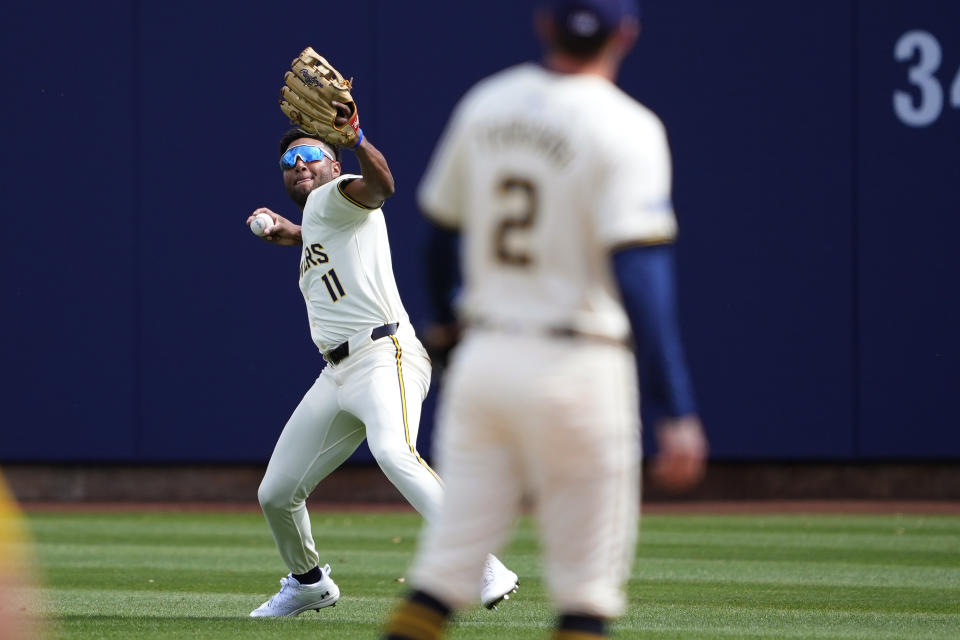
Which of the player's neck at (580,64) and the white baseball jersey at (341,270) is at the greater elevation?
the player's neck at (580,64)

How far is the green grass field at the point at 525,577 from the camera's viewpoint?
6.95 meters

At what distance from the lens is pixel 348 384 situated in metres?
7.07

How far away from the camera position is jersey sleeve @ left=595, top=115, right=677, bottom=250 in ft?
12.1

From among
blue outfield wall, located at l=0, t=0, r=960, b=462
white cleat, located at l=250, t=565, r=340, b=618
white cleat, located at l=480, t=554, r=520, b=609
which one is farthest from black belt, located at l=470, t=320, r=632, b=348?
blue outfield wall, located at l=0, t=0, r=960, b=462

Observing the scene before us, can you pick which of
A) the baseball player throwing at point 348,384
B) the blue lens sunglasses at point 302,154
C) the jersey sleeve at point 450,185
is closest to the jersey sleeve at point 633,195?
the jersey sleeve at point 450,185

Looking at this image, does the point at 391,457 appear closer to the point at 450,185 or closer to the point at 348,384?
the point at 348,384

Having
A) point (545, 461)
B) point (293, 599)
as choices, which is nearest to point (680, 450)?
point (545, 461)

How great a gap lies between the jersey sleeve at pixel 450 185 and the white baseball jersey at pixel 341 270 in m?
3.13

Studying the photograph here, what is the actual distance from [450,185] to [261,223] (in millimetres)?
3864

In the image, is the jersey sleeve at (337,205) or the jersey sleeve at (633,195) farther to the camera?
the jersey sleeve at (337,205)

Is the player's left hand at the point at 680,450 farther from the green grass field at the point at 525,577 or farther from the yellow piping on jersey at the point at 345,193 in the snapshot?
the yellow piping on jersey at the point at 345,193

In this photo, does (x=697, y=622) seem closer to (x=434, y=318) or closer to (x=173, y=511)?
(x=434, y=318)

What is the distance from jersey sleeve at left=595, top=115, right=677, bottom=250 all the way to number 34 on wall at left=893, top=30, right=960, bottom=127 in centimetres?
1237

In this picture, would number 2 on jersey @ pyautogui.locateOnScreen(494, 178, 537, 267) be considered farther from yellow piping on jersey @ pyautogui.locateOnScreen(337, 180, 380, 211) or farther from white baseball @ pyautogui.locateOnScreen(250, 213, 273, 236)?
white baseball @ pyautogui.locateOnScreen(250, 213, 273, 236)
